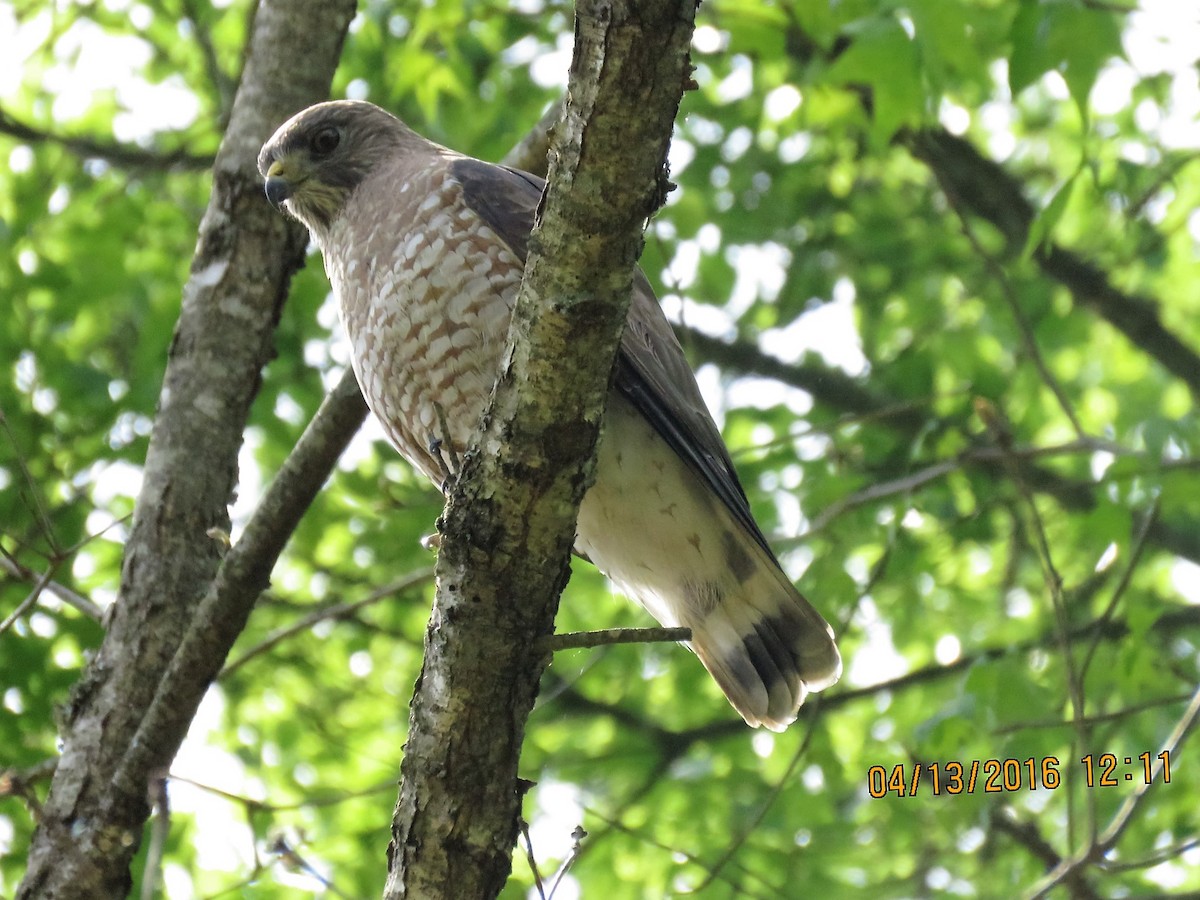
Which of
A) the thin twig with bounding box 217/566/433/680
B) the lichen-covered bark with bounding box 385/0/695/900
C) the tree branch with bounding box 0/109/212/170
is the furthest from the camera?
the tree branch with bounding box 0/109/212/170

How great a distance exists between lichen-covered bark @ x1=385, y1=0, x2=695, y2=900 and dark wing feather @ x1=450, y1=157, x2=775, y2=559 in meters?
0.93

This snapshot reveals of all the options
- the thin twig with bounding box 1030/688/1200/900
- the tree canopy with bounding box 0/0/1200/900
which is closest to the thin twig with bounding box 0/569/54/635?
the tree canopy with bounding box 0/0/1200/900

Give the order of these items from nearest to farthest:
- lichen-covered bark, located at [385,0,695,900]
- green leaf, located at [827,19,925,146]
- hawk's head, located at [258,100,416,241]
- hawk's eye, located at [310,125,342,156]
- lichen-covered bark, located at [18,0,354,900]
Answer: lichen-covered bark, located at [385,0,695,900] → lichen-covered bark, located at [18,0,354,900] → hawk's head, located at [258,100,416,241] → green leaf, located at [827,19,925,146] → hawk's eye, located at [310,125,342,156]

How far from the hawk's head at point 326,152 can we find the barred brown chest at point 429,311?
361mm

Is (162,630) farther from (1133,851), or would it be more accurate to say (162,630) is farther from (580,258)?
(1133,851)

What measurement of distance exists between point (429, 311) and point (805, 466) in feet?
7.30

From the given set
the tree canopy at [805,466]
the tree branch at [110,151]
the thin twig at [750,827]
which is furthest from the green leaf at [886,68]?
the tree branch at [110,151]

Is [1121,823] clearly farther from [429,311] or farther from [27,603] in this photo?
[27,603]

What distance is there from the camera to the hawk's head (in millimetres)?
3699

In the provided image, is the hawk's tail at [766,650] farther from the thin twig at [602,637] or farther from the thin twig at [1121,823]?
the thin twig at [602,637]

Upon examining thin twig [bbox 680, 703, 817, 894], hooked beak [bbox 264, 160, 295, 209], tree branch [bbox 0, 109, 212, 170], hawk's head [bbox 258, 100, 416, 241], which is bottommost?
thin twig [bbox 680, 703, 817, 894]

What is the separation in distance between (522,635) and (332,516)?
11.9 feet

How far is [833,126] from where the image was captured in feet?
19.3
